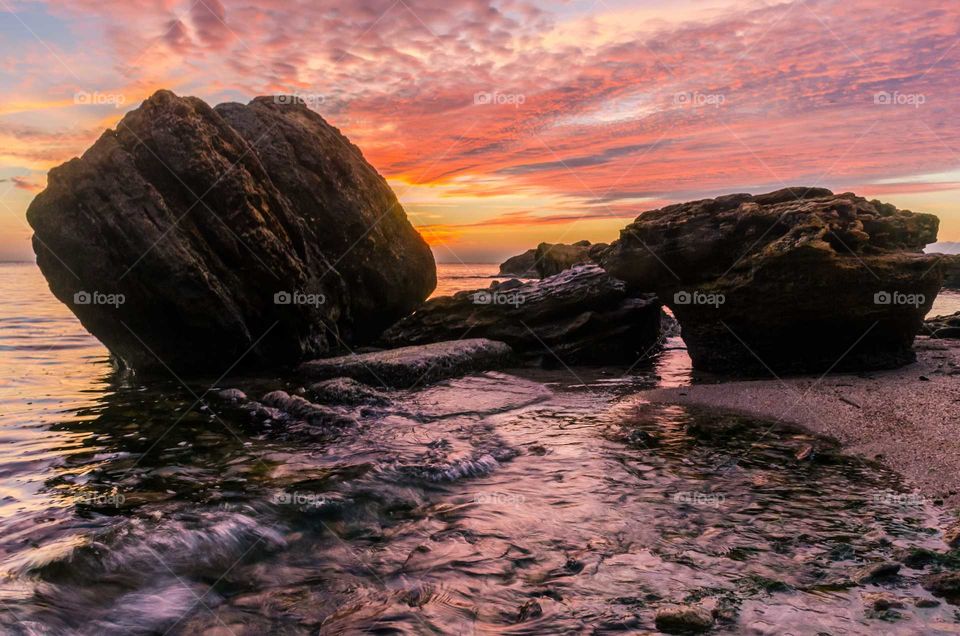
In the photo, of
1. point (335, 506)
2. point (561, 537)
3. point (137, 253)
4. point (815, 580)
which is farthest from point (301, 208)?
point (815, 580)

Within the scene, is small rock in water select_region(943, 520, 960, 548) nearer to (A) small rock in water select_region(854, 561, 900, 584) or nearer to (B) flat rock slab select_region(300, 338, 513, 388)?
(A) small rock in water select_region(854, 561, 900, 584)

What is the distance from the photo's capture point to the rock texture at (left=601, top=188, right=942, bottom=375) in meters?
13.3

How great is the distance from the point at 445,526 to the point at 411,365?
28.4ft

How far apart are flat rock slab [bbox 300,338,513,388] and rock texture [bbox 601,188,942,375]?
16.2 feet

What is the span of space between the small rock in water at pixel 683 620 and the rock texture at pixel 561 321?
1363 centimetres

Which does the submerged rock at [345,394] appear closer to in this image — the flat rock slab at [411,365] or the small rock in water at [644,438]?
the flat rock slab at [411,365]

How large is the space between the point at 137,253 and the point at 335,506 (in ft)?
33.7

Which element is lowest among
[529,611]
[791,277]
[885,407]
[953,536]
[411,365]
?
[529,611]

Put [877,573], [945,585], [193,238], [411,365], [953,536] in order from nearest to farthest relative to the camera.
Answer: [945,585], [877,573], [953,536], [193,238], [411,365]

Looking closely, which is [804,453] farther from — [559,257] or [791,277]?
[559,257]

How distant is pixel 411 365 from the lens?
15.5 m

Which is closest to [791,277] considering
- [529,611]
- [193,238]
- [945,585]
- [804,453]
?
[804,453]

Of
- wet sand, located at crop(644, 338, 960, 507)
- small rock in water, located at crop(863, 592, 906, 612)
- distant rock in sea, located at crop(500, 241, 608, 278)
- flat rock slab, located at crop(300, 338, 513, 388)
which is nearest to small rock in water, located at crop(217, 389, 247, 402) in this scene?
flat rock slab, located at crop(300, 338, 513, 388)

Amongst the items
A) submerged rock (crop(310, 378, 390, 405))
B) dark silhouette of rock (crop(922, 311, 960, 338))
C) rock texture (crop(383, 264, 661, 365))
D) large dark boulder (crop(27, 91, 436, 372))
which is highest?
large dark boulder (crop(27, 91, 436, 372))
